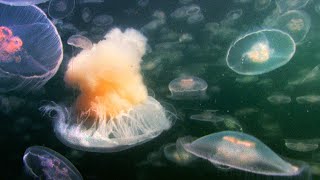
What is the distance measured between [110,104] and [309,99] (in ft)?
11.1

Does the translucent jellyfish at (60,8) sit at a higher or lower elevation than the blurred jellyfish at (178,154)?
higher

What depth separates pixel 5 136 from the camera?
613 centimetres

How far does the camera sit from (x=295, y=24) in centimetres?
569

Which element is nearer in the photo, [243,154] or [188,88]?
[243,154]

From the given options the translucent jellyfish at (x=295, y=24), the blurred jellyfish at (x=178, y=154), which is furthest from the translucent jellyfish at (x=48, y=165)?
the translucent jellyfish at (x=295, y=24)

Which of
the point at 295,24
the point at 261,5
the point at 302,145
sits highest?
the point at 261,5

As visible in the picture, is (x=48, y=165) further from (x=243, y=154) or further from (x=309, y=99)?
(x=309, y=99)

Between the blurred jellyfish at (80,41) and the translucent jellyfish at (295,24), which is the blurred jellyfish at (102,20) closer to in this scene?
the blurred jellyfish at (80,41)

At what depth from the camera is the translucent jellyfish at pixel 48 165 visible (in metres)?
5.18

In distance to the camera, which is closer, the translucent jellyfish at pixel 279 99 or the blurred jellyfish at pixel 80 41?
the blurred jellyfish at pixel 80 41

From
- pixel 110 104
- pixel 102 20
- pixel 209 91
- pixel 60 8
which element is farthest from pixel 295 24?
pixel 60 8

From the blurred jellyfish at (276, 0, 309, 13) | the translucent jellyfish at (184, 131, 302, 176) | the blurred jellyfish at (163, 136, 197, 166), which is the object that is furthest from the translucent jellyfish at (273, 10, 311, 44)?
the blurred jellyfish at (163, 136, 197, 166)

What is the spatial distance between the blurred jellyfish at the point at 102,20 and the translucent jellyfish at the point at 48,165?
2.23 m

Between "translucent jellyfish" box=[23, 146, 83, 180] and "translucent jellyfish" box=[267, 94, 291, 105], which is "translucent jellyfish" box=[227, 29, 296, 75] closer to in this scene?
"translucent jellyfish" box=[267, 94, 291, 105]
